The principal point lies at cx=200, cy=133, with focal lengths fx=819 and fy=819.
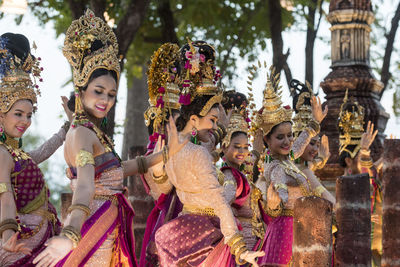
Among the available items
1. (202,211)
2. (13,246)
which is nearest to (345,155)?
(202,211)

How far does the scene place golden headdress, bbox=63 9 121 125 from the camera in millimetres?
5816

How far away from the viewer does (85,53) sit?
5.86 metres

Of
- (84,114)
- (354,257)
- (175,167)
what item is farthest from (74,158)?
(354,257)

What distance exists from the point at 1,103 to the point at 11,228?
40.8 inches

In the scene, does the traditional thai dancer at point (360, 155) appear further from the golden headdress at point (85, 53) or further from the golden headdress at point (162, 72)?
the golden headdress at point (85, 53)

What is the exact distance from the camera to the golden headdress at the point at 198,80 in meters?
6.13

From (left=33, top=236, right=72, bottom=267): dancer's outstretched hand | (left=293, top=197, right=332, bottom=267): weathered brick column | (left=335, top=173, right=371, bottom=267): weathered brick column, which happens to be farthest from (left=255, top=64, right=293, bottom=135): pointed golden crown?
(left=33, top=236, right=72, bottom=267): dancer's outstretched hand

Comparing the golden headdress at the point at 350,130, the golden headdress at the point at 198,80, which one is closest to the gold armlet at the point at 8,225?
the golden headdress at the point at 198,80

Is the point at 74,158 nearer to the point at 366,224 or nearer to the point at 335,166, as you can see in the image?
the point at 366,224

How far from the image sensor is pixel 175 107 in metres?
7.72

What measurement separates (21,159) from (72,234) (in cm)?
129

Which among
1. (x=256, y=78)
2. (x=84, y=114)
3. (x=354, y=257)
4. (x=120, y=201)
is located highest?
(x=256, y=78)

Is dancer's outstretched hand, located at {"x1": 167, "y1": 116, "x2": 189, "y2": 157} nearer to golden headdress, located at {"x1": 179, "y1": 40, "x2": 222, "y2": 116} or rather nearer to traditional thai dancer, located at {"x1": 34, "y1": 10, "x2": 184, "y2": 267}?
traditional thai dancer, located at {"x1": 34, "y1": 10, "x2": 184, "y2": 267}

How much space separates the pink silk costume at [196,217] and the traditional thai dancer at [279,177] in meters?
1.44
